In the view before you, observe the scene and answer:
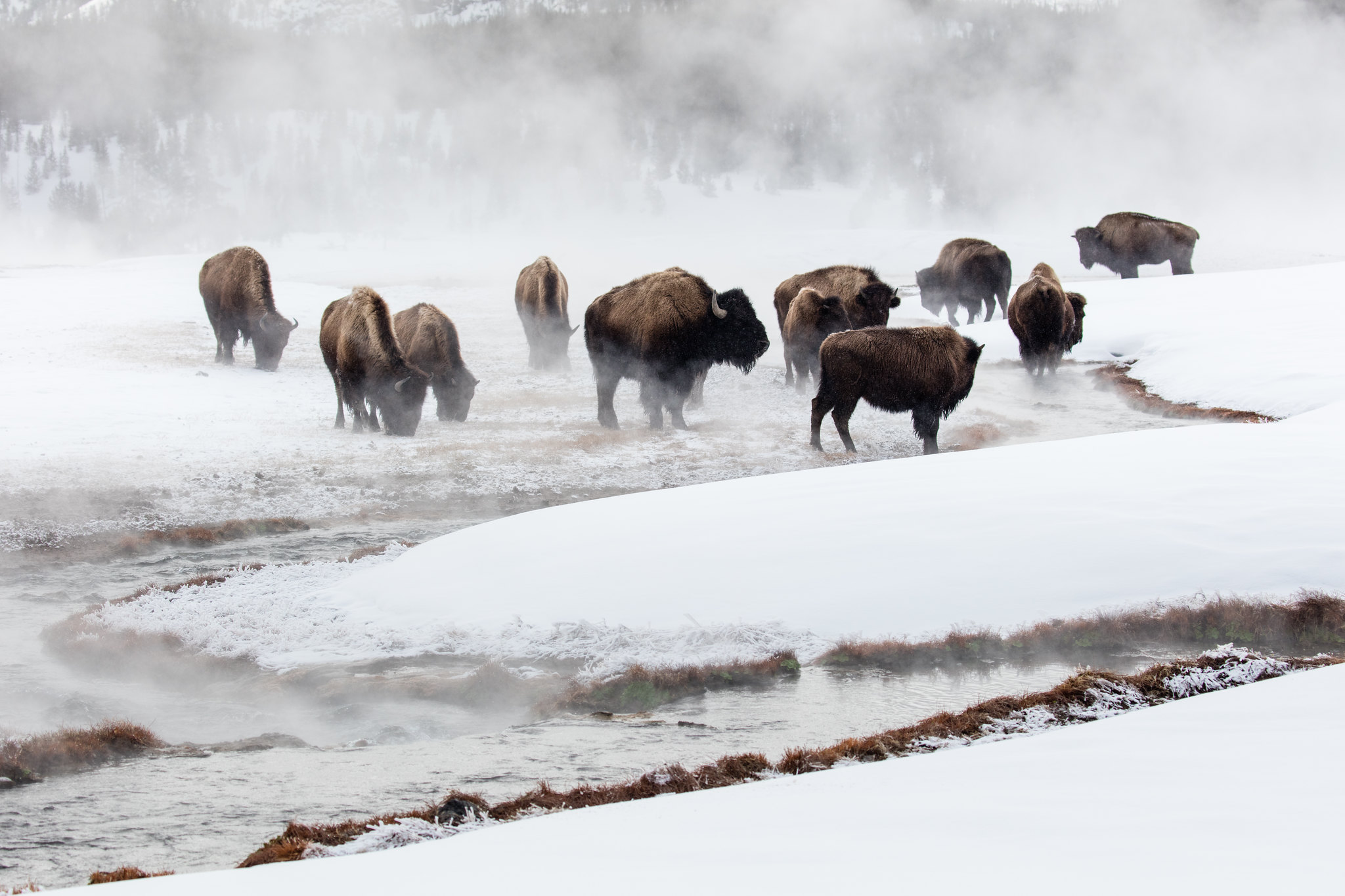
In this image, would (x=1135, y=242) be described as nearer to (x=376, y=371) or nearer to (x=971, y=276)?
(x=971, y=276)

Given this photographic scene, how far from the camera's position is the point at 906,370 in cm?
1241

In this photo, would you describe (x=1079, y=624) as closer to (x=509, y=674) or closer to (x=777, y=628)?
(x=777, y=628)

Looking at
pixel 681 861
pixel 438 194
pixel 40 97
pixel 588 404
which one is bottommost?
pixel 681 861

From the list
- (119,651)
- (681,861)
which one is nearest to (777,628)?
(681,861)

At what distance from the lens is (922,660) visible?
239 inches

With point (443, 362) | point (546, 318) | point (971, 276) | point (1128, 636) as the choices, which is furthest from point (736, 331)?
point (971, 276)

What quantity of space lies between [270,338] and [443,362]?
529 cm

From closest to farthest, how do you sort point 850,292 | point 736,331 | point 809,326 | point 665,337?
1. point 665,337
2. point 736,331
3. point 809,326
4. point 850,292

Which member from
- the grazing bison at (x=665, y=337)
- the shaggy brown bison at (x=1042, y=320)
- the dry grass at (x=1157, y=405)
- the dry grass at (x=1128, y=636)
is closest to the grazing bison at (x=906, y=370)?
the grazing bison at (x=665, y=337)

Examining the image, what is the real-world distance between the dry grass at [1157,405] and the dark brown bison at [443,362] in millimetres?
10526

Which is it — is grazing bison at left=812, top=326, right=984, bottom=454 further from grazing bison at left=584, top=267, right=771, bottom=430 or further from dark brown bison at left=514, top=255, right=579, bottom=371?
dark brown bison at left=514, top=255, right=579, bottom=371

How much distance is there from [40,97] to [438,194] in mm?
55915

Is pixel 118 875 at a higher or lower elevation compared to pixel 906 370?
lower

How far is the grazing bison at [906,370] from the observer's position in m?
12.4
